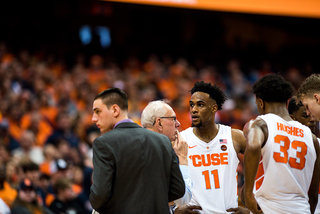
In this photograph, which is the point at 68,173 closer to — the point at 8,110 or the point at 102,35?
the point at 8,110

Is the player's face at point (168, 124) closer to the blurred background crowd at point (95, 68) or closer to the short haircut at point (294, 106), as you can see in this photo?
the short haircut at point (294, 106)

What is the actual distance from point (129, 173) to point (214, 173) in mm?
1323

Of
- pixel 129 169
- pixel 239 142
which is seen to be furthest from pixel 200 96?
pixel 129 169

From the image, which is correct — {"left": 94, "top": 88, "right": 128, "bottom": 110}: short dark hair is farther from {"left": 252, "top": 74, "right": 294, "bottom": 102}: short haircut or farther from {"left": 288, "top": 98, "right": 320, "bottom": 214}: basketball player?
{"left": 288, "top": 98, "right": 320, "bottom": 214}: basketball player

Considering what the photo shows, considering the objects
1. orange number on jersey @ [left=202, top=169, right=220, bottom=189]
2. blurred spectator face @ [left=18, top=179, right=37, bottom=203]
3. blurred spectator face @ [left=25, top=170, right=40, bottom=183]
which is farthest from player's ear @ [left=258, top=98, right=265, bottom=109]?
blurred spectator face @ [left=25, top=170, right=40, bottom=183]

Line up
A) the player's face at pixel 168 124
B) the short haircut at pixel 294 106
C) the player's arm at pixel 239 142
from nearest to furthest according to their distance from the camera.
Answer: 1. the player's face at pixel 168 124
2. the player's arm at pixel 239 142
3. the short haircut at pixel 294 106

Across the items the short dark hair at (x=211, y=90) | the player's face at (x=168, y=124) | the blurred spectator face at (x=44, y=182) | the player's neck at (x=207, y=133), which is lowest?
the blurred spectator face at (x=44, y=182)

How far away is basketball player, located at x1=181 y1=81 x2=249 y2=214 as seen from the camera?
371 centimetres

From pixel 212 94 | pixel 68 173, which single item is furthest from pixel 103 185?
pixel 68 173

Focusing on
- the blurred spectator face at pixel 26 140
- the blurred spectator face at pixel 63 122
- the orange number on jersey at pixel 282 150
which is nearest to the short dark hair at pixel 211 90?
the orange number on jersey at pixel 282 150

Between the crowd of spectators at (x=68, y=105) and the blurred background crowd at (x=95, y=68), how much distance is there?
0.08 feet

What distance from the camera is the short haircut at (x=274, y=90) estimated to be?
327 cm

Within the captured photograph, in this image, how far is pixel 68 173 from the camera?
21.5ft

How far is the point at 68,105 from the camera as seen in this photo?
28.4 feet
